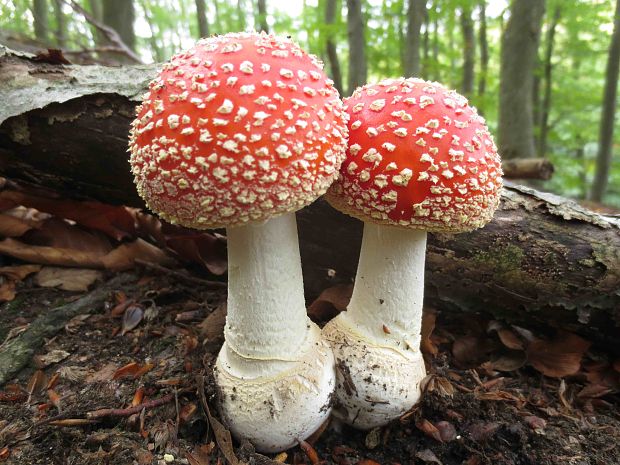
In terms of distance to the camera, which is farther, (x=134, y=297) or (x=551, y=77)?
(x=551, y=77)

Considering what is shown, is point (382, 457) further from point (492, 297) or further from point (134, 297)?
point (134, 297)

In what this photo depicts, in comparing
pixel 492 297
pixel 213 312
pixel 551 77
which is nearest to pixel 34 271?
pixel 213 312

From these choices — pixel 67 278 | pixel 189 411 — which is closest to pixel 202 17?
pixel 67 278

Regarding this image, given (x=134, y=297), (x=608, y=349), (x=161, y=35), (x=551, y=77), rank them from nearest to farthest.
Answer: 1. (x=608, y=349)
2. (x=134, y=297)
3. (x=551, y=77)
4. (x=161, y=35)

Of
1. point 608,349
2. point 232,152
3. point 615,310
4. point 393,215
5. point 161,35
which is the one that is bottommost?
point 608,349

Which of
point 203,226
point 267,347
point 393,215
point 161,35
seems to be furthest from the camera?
point 161,35

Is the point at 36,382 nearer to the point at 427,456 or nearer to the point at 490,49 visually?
the point at 427,456
